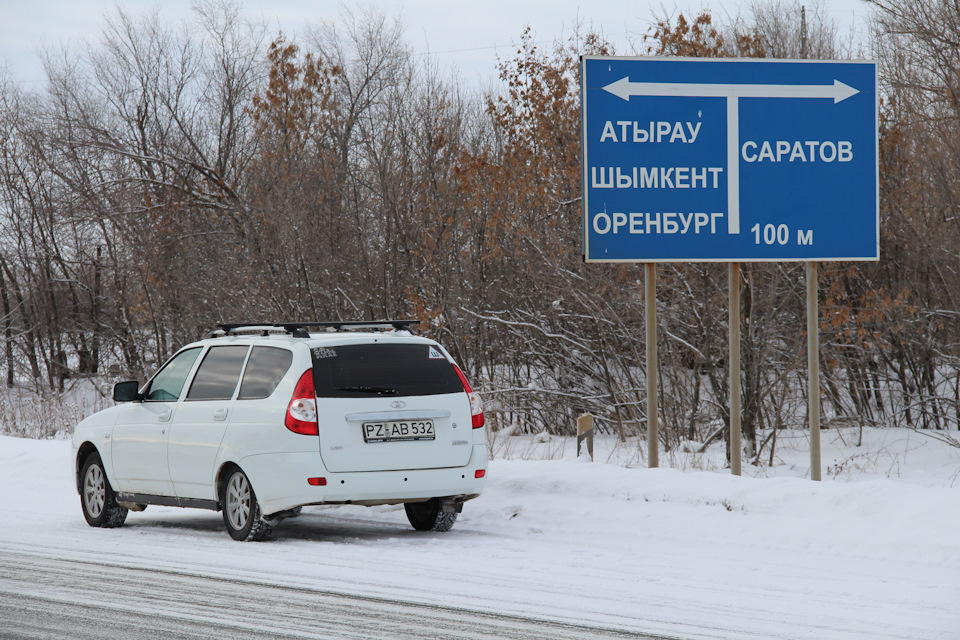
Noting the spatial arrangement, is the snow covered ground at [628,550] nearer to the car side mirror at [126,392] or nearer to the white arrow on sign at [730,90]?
the car side mirror at [126,392]

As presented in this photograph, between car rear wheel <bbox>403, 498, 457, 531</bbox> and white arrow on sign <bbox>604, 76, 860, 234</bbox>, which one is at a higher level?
white arrow on sign <bbox>604, 76, 860, 234</bbox>

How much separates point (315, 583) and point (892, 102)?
1579cm

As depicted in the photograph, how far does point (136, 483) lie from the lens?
384 inches

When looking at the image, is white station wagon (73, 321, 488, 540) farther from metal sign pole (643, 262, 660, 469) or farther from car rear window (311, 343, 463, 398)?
metal sign pole (643, 262, 660, 469)

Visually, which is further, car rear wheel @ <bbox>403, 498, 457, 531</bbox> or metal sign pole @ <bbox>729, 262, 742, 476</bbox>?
metal sign pole @ <bbox>729, 262, 742, 476</bbox>

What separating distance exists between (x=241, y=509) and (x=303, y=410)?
109 centimetres

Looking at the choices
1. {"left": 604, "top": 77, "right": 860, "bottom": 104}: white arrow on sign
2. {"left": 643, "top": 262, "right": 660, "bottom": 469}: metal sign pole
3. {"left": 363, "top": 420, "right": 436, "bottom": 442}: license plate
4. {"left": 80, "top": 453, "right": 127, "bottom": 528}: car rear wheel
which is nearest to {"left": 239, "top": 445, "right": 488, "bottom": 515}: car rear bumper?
{"left": 363, "top": 420, "right": 436, "bottom": 442}: license plate

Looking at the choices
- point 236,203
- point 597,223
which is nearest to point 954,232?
point 597,223

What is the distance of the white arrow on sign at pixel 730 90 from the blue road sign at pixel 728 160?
0.03 feet

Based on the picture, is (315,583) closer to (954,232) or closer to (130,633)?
(130,633)

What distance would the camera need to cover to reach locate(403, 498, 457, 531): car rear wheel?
9023 millimetres

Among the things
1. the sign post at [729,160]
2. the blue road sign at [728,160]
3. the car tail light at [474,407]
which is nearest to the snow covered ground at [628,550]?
the car tail light at [474,407]

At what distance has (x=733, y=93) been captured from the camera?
1110 centimetres

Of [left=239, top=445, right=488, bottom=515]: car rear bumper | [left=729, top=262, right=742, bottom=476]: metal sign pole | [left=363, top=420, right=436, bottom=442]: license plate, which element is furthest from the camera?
[left=729, top=262, right=742, bottom=476]: metal sign pole
